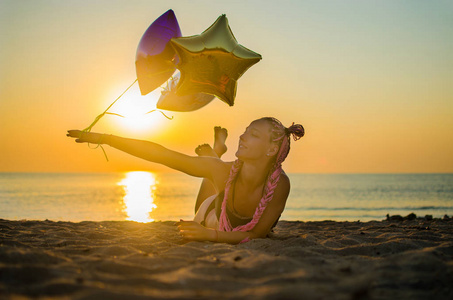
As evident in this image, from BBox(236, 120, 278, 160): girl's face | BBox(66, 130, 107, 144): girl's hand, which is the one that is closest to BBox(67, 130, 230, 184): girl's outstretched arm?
BBox(66, 130, 107, 144): girl's hand

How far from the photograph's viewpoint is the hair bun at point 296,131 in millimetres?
4005

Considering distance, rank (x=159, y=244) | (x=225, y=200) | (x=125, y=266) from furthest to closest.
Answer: (x=225, y=200) → (x=159, y=244) → (x=125, y=266)

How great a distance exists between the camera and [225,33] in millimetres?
4254

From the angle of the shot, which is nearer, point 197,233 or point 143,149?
point 197,233

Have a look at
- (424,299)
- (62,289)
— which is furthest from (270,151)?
(62,289)

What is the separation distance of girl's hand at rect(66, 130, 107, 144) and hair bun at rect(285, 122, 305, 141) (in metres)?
2.08

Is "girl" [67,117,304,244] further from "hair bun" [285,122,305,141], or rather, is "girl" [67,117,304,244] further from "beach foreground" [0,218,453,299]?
"beach foreground" [0,218,453,299]

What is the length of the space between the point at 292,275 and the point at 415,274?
808 millimetres

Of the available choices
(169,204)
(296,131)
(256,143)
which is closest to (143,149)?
(256,143)

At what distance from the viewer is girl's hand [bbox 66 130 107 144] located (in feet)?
12.5

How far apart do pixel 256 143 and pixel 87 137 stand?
186 cm

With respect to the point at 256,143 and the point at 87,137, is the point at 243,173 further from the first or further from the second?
the point at 87,137

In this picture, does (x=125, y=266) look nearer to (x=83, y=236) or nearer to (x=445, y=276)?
(x=445, y=276)

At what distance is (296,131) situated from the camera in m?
4.02
